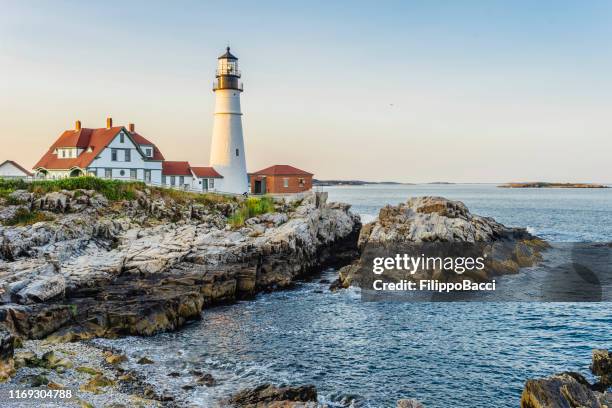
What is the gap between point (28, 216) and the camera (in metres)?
34.6

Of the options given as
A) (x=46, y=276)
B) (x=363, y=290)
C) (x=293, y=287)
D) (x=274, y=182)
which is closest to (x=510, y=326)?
(x=363, y=290)

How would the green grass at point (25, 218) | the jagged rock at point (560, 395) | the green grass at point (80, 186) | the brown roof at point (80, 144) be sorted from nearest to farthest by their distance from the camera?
the jagged rock at point (560, 395), the green grass at point (25, 218), the green grass at point (80, 186), the brown roof at point (80, 144)

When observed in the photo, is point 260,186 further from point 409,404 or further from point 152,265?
point 409,404

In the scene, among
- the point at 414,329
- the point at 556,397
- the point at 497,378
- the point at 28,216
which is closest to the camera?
the point at 556,397

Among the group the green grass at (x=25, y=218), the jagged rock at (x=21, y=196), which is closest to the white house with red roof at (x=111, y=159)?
the jagged rock at (x=21, y=196)

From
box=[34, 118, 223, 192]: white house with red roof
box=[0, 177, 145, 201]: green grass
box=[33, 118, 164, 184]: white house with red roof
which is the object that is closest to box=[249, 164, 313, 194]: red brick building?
box=[34, 118, 223, 192]: white house with red roof

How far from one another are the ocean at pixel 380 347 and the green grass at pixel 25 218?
16.6 m

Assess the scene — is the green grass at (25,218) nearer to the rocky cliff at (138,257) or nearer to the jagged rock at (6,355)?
the rocky cliff at (138,257)

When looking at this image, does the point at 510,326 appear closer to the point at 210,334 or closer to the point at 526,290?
the point at 526,290

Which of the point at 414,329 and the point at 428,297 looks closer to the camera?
the point at 414,329

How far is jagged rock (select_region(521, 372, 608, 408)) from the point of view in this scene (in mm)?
13250

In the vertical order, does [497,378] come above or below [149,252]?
below

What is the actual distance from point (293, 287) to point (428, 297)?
27.1 feet

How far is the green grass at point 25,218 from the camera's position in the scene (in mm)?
33509
